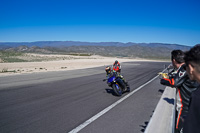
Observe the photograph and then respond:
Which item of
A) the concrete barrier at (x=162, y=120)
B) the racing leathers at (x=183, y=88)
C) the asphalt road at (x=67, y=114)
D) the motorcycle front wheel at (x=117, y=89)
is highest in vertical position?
the racing leathers at (x=183, y=88)

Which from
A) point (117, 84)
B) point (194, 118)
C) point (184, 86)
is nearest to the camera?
point (194, 118)

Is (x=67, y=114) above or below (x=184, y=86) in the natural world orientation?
below

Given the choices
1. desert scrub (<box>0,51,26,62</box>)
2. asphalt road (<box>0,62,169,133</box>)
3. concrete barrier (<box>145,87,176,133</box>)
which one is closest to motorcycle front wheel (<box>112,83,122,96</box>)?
asphalt road (<box>0,62,169,133</box>)

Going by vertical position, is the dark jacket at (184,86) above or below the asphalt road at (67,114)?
above

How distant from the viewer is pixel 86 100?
7.41 m

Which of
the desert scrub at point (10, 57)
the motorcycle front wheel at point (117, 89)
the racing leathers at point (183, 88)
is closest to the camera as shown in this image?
the racing leathers at point (183, 88)

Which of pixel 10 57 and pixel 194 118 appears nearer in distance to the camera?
pixel 194 118

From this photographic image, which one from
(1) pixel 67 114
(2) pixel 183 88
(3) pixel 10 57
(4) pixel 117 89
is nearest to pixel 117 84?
(4) pixel 117 89

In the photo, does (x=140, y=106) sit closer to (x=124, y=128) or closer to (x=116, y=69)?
(x=124, y=128)

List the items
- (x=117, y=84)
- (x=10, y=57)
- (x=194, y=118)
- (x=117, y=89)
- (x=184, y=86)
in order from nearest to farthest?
(x=194, y=118) → (x=184, y=86) → (x=117, y=89) → (x=117, y=84) → (x=10, y=57)

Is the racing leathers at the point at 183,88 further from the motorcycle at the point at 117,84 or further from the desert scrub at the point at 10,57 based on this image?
the desert scrub at the point at 10,57

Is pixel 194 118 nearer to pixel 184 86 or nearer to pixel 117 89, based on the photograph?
pixel 184 86

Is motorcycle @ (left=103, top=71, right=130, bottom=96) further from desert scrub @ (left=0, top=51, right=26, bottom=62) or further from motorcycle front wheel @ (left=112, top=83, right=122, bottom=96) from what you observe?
desert scrub @ (left=0, top=51, right=26, bottom=62)

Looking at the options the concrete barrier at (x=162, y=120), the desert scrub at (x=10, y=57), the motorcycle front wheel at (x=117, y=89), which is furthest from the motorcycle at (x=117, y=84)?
the desert scrub at (x=10, y=57)
